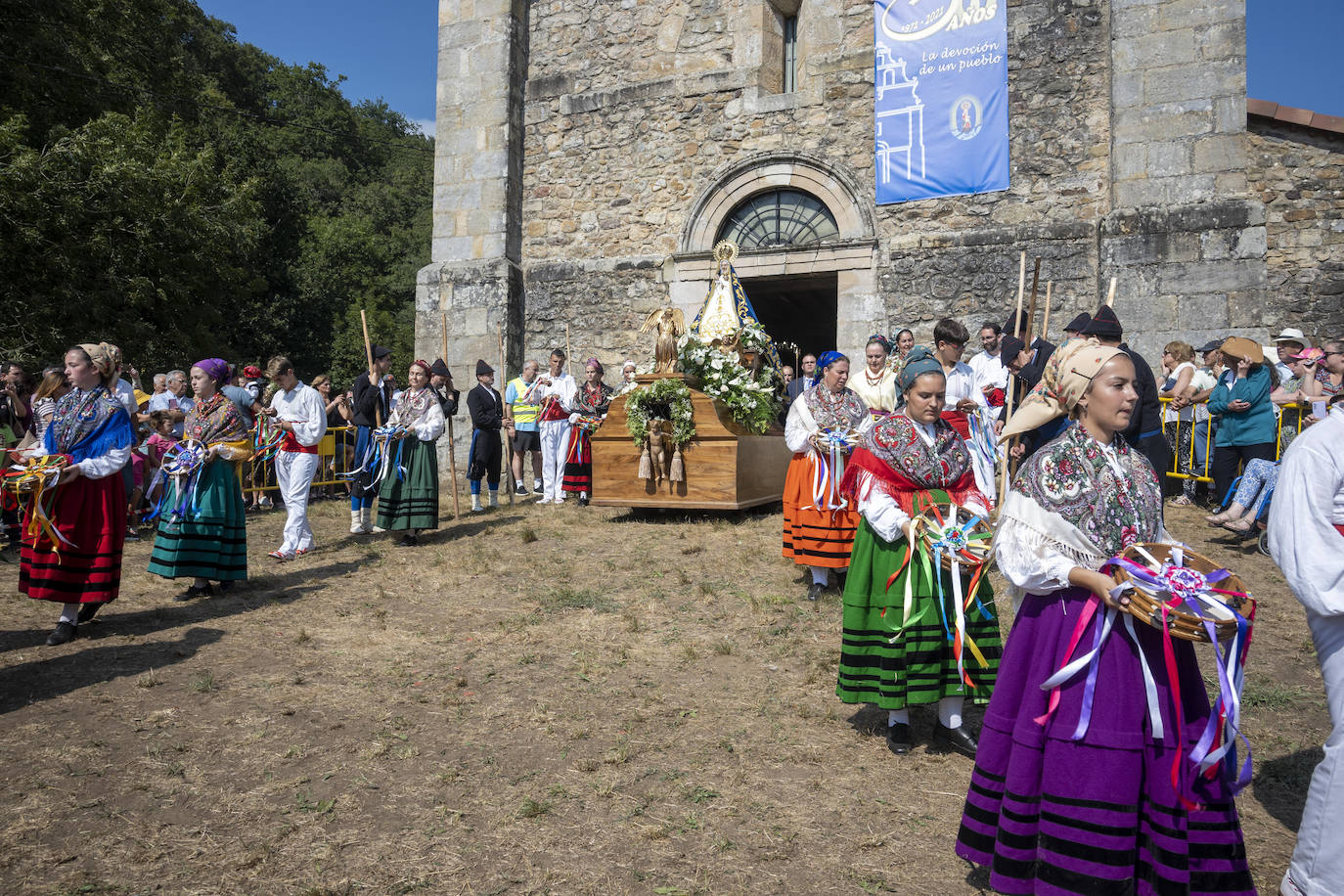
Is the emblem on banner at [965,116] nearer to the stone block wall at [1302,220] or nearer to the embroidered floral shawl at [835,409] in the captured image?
the stone block wall at [1302,220]

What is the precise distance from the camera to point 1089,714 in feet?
8.05

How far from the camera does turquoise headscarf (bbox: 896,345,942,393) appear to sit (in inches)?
157

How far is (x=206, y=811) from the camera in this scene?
3.44m

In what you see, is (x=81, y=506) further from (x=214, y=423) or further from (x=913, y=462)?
(x=913, y=462)

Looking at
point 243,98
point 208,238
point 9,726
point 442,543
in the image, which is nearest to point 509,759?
point 9,726

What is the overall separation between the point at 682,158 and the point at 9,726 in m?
11.6

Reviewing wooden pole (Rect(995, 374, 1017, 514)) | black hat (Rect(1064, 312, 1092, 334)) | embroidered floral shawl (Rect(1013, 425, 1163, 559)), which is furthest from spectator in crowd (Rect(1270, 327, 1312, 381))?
embroidered floral shawl (Rect(1013, 425, 1163, 559))

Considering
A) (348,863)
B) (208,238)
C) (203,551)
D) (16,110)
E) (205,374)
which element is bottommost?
(348,863)

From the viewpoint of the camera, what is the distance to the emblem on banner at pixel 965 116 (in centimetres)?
1178

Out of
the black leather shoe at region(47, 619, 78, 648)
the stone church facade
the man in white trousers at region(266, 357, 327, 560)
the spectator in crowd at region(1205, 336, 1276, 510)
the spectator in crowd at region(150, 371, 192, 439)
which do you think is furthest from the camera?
the stone church facade

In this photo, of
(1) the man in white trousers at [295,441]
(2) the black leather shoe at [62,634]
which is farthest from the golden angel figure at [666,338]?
(2) the black leather shoe at [62,634]

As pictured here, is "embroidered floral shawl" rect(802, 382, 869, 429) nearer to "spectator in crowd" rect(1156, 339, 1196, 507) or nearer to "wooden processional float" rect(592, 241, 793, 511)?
"wooden processional float" rect(592, 241, 793, 511)

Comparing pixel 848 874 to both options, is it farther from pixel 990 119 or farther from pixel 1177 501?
pixel 990 119

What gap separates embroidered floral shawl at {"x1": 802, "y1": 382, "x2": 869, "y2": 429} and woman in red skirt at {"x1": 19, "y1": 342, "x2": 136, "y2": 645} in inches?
188
